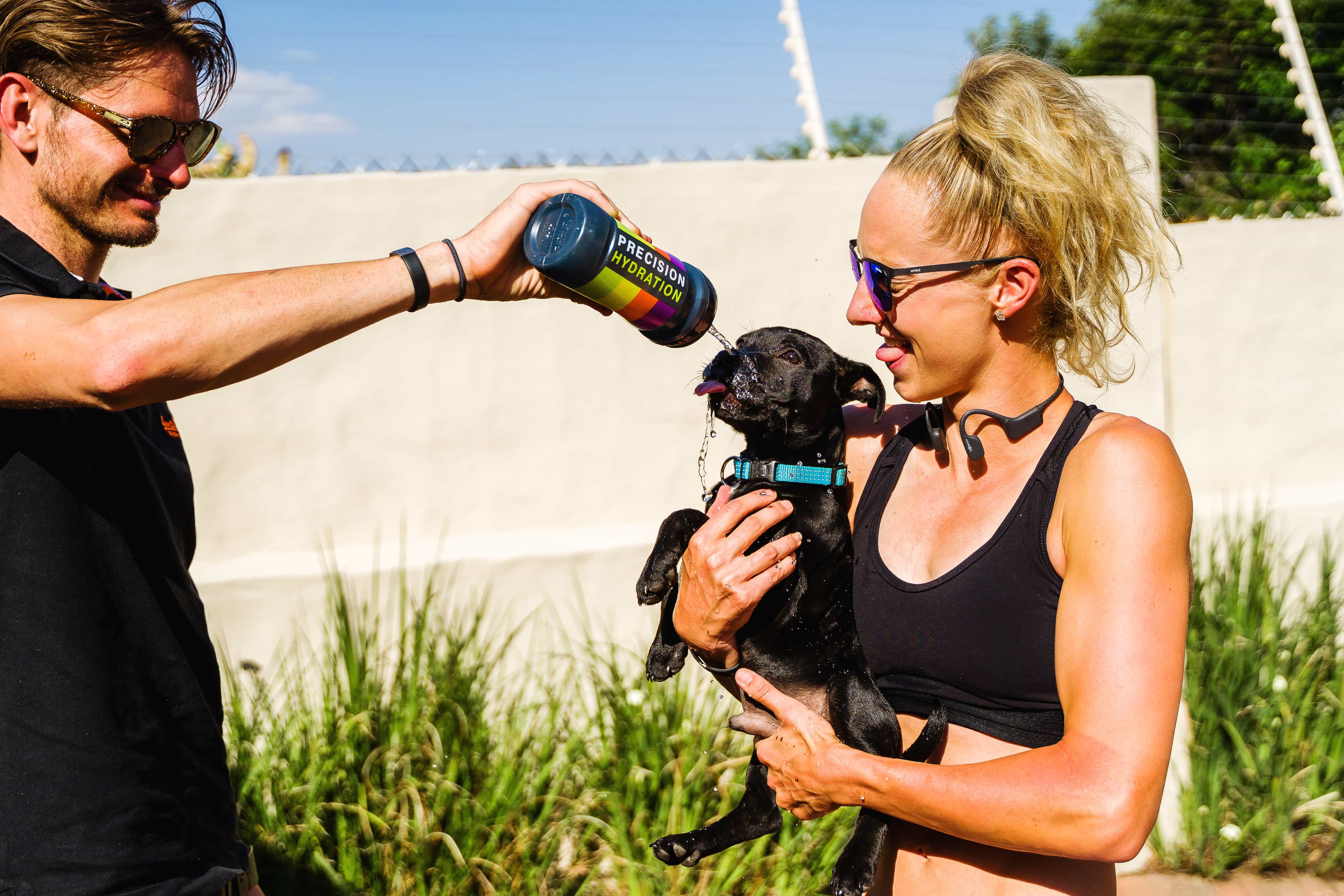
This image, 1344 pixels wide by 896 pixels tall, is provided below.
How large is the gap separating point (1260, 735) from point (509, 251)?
4.49m

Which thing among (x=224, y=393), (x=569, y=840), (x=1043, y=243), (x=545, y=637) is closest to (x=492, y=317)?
(x=224, y=393)

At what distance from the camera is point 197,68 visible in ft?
7.44

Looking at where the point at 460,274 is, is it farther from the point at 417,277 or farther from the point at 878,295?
the point at 878,295

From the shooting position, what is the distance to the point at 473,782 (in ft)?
13.3

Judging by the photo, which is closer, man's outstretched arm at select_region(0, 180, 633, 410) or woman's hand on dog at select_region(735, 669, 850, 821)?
man's outstretched arm at select_region(0, 180, 633, 410)

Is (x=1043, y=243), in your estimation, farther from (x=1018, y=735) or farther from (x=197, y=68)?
(x=197, y=68)

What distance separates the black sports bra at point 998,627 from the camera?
6.12 feet

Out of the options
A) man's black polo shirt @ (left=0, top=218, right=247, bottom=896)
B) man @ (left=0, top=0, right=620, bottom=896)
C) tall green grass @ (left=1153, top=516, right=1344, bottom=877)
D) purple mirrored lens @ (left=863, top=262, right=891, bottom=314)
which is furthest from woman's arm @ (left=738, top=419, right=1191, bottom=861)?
tall green grass @ (left=1153, top=516, right=1344, bottom=877)

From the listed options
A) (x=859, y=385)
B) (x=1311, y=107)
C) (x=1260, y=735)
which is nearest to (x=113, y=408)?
(x=859, y=385)

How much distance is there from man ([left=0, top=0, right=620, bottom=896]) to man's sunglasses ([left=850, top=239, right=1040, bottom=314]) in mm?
674

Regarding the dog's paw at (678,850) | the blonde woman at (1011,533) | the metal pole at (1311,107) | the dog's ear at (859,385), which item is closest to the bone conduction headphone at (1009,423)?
the blonde woman at (1011,533)

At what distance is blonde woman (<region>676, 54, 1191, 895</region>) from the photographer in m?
1.70

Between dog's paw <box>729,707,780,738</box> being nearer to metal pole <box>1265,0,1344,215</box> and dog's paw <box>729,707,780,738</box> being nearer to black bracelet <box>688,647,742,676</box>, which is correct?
black bracelet <box>688,647,742,676</box>

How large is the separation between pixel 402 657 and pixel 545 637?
994 mm
